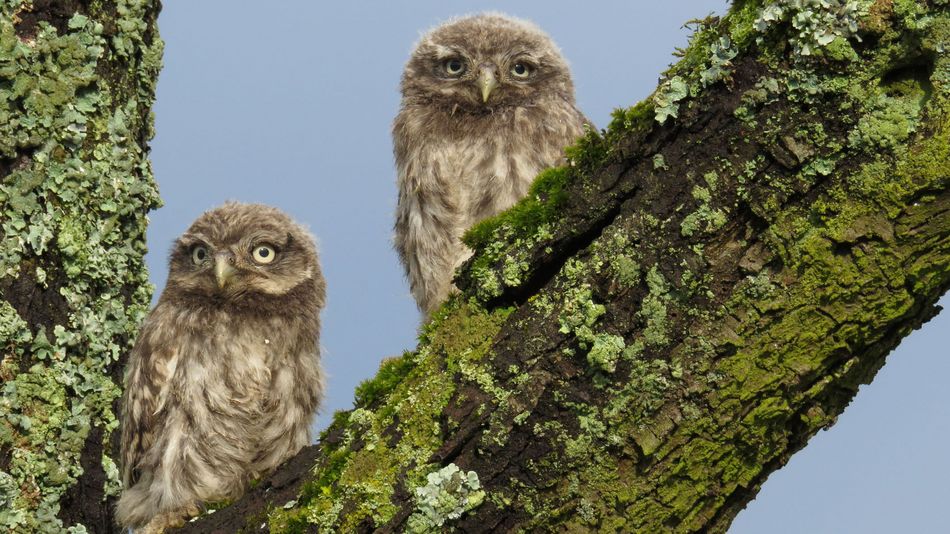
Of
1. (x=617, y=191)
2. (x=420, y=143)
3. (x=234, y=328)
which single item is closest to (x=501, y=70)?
(x=420, y=143)

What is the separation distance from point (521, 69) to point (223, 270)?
2.14 m

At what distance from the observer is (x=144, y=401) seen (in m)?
5.17

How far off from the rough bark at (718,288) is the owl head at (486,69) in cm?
325

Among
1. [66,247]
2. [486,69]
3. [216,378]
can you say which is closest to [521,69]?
[486,69]

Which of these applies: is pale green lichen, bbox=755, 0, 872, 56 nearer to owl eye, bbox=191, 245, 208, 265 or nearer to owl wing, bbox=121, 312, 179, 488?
owl wing, bbox=121, 312, 179, 488

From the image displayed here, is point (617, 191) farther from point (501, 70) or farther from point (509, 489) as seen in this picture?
point (501, 70)

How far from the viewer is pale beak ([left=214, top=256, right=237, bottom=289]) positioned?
5.44 metres

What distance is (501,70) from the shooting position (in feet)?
20.4

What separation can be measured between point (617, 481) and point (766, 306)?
0.61 meters

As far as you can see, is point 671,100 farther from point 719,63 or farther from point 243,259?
point 243,259

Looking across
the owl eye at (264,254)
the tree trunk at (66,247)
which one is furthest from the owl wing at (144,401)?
the tree trunk at (66,247)

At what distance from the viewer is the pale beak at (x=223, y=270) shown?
5438 millimetres

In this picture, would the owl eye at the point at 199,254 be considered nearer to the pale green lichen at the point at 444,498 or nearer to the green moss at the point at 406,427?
the green moss at the point at 406,427

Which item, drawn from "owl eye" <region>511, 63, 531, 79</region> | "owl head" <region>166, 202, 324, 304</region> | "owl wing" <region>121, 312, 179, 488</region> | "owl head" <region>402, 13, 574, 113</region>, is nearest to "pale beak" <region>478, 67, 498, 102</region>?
"owl head" <region>402, 13, 574, 113</region>
